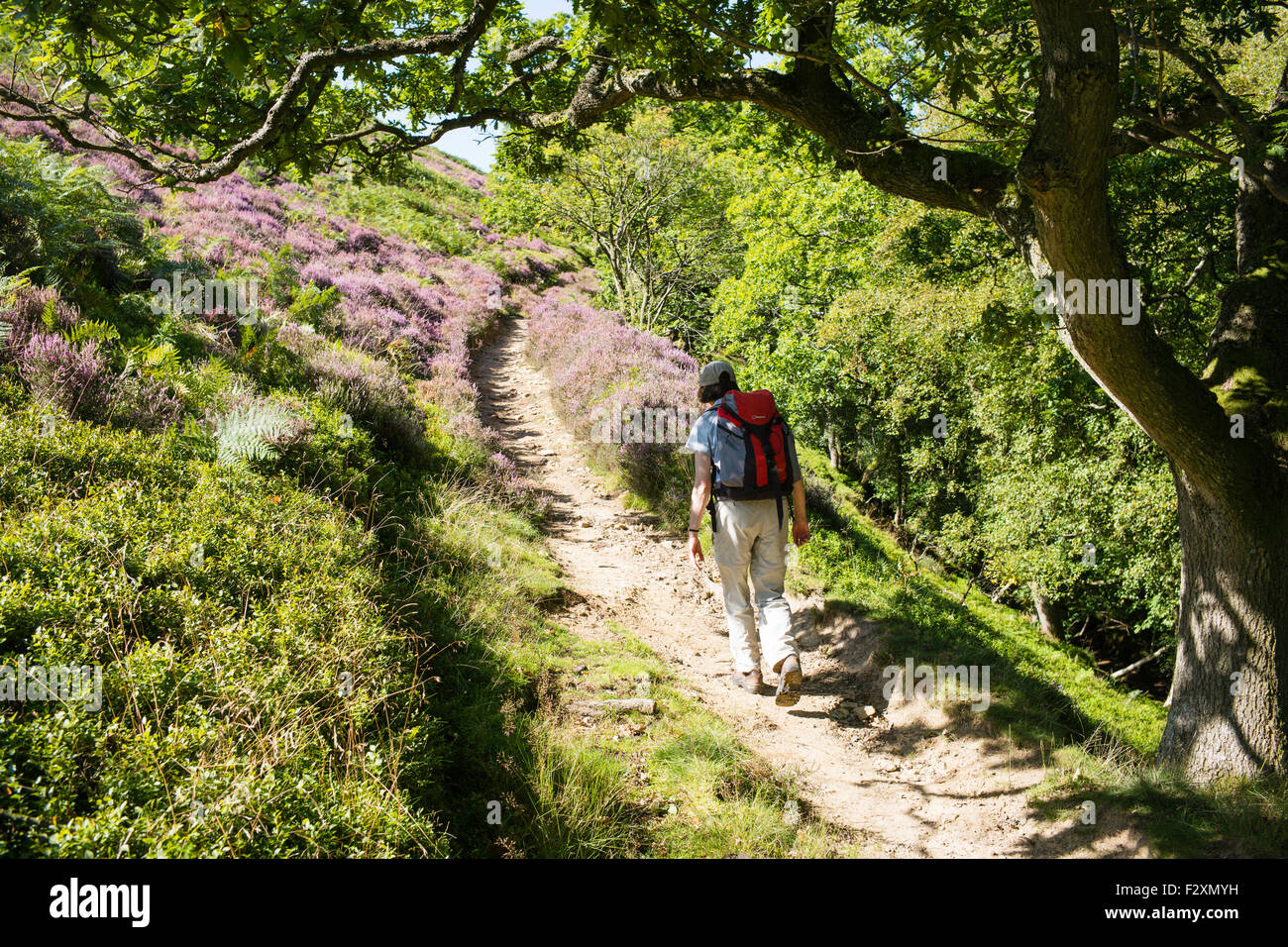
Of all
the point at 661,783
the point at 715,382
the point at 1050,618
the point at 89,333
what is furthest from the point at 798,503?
the point at 1050,618

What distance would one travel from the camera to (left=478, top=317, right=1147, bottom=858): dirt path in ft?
13.2

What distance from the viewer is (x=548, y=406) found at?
14180 mm

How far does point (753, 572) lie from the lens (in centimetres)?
530

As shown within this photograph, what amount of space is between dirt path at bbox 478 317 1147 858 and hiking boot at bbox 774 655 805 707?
329 millimetres

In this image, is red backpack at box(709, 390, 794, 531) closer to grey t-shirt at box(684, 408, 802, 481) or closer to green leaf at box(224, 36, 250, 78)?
grey t-shirt at box(684, 408, 802, 481)

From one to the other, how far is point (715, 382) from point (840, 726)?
301cm

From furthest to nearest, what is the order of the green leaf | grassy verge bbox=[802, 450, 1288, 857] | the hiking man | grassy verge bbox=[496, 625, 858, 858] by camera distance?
the hiking man
grassy verge bbox=[802, 450, 1288, 857]
grassy verge bbox=[496, 625, 858, 858]
the green leaf

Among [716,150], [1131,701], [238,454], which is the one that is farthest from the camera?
[716,150]

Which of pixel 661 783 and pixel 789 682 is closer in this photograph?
pixel 661 783

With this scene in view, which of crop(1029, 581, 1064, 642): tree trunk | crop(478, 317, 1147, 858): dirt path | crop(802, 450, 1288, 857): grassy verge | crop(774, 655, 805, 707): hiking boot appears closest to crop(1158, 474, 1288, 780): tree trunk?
crop(802, 450, 1288, 857): grassy verge

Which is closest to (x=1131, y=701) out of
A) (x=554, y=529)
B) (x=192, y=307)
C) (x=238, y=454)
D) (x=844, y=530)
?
(x=844, y=530)

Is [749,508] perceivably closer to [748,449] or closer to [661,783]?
[748,449]

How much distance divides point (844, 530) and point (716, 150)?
1929 cm
